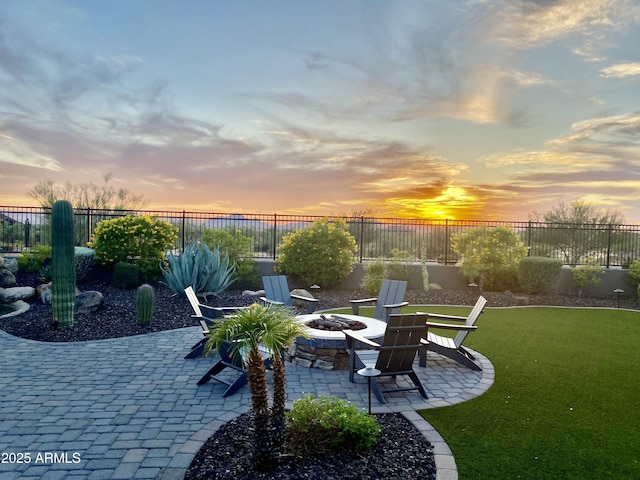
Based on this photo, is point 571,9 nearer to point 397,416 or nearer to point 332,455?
point 397,416

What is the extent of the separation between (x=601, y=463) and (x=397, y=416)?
66.8 inches

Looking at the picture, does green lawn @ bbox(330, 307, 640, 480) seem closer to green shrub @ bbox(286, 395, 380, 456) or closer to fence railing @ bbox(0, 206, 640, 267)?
green shrub @ bbox(286, 395, 380, 456)

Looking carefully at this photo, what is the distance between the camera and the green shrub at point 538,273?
1330 centimetres

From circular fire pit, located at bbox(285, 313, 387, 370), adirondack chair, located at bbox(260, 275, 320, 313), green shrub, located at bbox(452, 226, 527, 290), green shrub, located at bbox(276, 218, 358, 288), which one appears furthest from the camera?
green shrub, located at bbox(452, 226, 527, 290)

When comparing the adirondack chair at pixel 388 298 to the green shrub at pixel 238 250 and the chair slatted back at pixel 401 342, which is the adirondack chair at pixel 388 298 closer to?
the chair slatted back at pixel 401 342

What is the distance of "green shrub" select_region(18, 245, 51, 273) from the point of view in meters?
12.6

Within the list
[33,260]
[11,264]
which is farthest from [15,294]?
[33,260]

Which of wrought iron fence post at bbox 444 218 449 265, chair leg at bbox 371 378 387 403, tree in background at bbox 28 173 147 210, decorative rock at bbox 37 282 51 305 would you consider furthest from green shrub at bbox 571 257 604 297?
tree in background at bbox 28 173 147 210

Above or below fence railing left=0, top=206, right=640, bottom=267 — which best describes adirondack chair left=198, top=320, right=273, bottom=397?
below

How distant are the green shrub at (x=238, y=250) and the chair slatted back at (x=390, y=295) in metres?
5.85

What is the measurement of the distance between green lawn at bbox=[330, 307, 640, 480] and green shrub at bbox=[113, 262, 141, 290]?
8.71 meters

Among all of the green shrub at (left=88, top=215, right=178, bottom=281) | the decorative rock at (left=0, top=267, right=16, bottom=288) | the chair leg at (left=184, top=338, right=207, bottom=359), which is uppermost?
the green shrub at (left=88, top=215, right=178, bottom=281)

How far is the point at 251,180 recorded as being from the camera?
15.4m

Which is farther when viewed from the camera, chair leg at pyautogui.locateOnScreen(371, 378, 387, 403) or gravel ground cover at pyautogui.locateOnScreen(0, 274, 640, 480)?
chair leg at pyautogui.locateOnScreen(371, 378, 387, 403)
